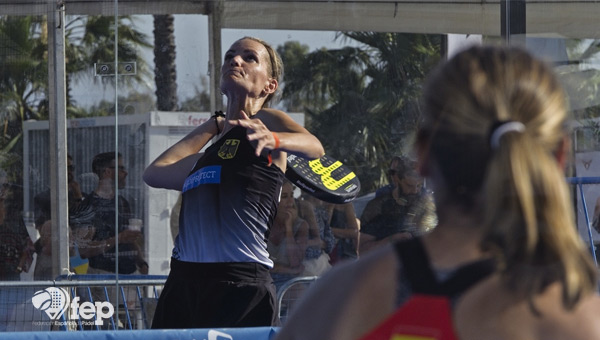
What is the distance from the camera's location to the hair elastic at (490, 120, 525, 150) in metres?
1.39

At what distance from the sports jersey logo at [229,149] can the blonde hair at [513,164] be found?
7.88 feet

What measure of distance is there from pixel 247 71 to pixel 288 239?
7.64 feet

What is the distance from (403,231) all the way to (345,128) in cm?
76

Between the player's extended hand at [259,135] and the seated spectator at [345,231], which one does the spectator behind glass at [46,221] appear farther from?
the player's extended hand at [259,135]

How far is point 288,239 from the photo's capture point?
6.20 metres

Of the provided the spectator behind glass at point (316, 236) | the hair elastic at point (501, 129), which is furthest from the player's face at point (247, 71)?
the hair elastic at point (501, 129)

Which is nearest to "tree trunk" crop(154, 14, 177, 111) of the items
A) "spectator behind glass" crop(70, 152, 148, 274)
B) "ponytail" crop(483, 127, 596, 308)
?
"spectator behind glass" crop(70, 152, 148, 274)

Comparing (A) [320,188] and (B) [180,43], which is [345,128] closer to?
(B) [180,43]

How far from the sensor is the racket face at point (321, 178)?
3.98m

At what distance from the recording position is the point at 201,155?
415 centimetres

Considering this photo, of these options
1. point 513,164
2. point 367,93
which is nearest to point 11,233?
point 367,93

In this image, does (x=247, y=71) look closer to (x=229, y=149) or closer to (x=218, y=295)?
(x=229, y=149)

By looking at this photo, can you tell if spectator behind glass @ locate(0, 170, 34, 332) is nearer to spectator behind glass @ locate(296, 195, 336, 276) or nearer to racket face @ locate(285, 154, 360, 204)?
spectator behind glass @ locate(296, 195, 336, 276)

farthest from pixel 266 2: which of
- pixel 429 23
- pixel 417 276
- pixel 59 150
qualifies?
pixel 417 276
